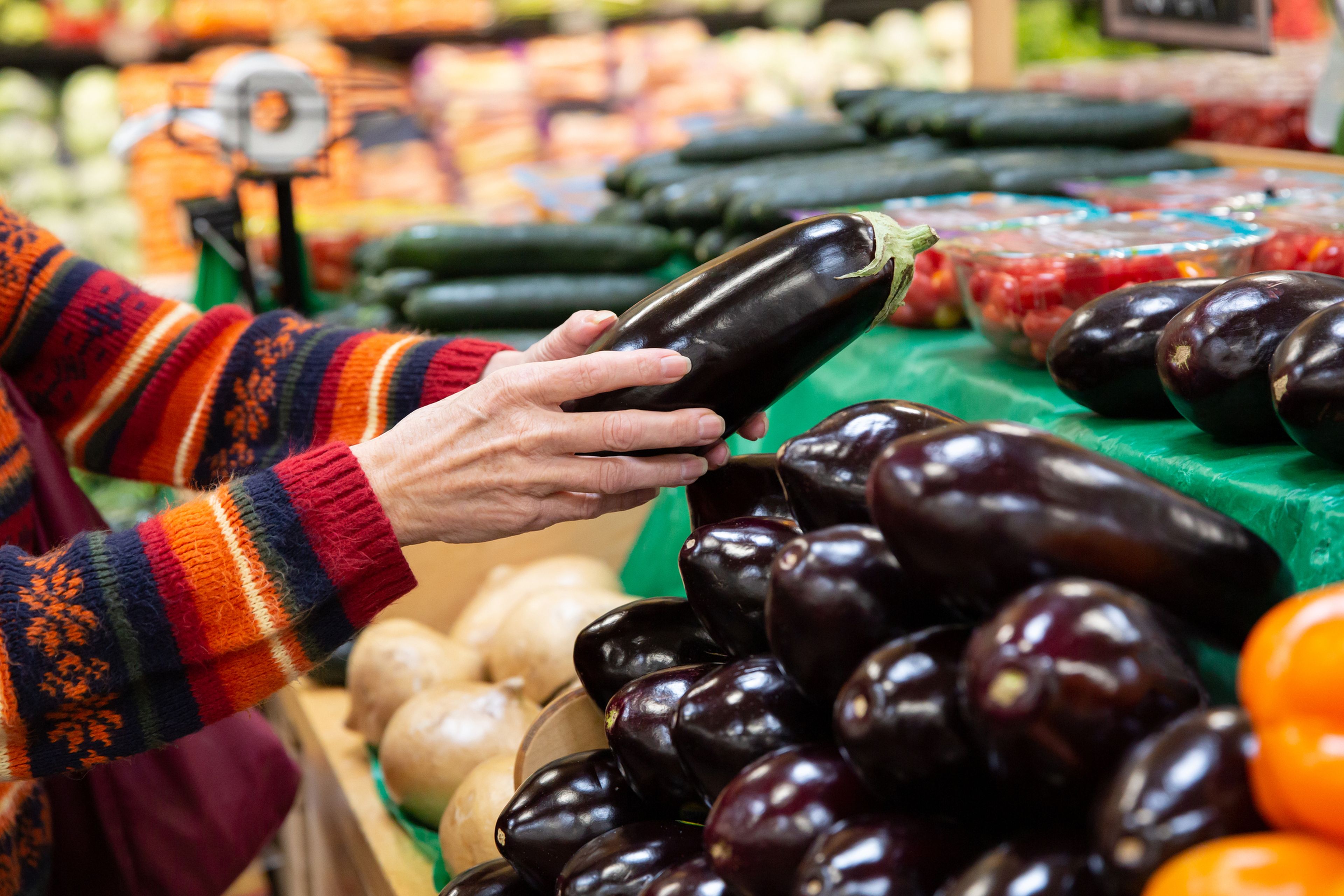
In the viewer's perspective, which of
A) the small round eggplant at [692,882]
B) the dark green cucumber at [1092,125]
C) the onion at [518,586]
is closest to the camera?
the small round eggplant at [692,882]

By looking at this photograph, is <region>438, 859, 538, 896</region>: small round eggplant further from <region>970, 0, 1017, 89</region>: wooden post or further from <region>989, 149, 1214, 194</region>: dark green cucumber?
<region>970, 0, 1017, 89</region>: wooden post

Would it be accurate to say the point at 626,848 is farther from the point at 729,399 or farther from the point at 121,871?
the point at 121,871

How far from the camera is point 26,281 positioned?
1372mm

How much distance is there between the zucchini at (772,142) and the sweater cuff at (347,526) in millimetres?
2236

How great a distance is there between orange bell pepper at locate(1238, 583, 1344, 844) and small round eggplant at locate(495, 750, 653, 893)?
19.2 inches

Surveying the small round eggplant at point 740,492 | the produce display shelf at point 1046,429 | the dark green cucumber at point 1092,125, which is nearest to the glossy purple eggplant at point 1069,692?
the produce display shelf at point 1046,429

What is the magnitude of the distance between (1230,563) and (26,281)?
4.17 feet

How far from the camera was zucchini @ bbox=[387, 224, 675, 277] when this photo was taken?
2758mm

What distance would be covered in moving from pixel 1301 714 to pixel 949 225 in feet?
4.21

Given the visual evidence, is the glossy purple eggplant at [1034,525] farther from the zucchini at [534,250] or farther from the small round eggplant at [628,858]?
the zucchini at [534,250]

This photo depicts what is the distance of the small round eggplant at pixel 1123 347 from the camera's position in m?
1.05

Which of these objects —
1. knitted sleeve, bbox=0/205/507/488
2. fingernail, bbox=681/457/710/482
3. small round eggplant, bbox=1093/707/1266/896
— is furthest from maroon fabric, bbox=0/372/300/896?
small round eggplant, bbox=1093/707/1266/896

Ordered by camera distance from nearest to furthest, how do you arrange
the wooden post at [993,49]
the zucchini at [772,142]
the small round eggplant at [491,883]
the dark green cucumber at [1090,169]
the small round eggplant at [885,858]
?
1. the small round eggplant at [885,858]
2. the small round eggplant at [491,883]
3. the dark green cucumber at [1090,169]
4. the zucchini at [772,142]
5. the wooden post at [993,49]

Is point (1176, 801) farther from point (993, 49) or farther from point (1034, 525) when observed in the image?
point (993, 49)
